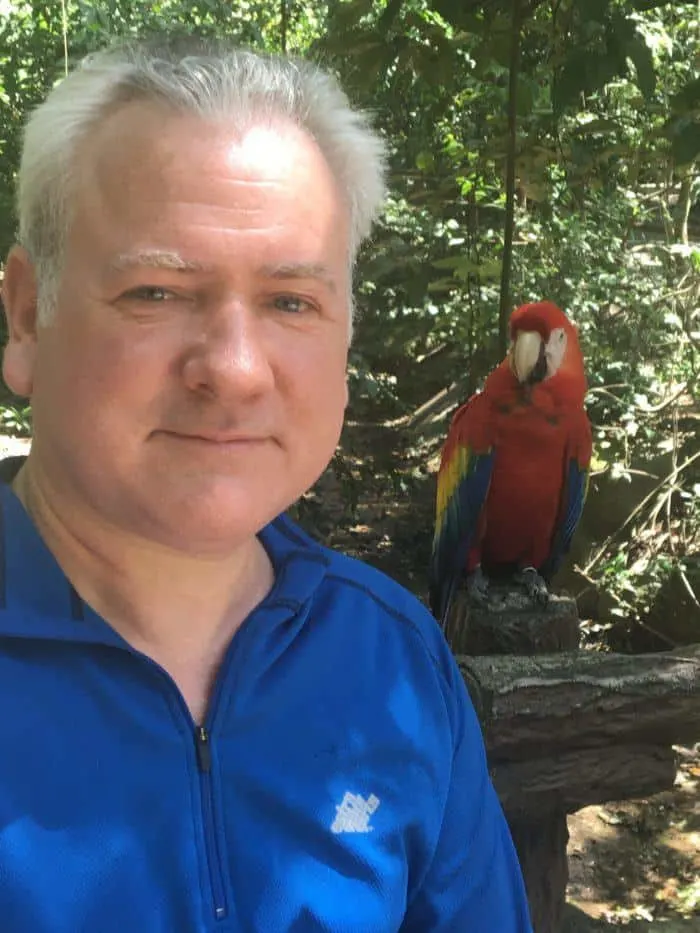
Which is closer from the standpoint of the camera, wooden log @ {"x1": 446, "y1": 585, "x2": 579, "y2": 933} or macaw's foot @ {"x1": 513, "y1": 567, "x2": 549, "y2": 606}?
wooden log @ {"x1": 446, "y1": 585, "x2": 579, "y2": 933}

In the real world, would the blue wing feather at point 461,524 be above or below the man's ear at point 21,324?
below

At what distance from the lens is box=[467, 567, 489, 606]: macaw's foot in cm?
219

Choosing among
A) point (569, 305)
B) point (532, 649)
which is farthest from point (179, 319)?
point (569, 305)

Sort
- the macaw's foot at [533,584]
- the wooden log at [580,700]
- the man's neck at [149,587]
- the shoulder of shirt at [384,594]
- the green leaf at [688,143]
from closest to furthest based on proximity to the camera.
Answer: the man's neck at [149,587], the shoulder of shirt at [384,594], the wooden log at [580,700], the green leaf at [688,143], the macaw's foot at [533,584]

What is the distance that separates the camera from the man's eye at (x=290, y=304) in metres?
0.74

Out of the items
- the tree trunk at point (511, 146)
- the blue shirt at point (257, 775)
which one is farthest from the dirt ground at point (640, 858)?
the blue shirt at point (257, 775)

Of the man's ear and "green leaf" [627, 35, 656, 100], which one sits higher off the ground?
"green leaf" [627, 35, 656, 100]

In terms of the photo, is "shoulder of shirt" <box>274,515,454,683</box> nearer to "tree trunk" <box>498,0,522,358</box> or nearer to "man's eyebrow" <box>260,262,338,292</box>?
"man's eyebrow" <box>260,262,338,292</box>

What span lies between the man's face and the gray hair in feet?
0.05

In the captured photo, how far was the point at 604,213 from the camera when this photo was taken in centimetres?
417

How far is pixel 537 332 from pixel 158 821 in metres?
2.07

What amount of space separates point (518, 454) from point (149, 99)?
6.82 feet

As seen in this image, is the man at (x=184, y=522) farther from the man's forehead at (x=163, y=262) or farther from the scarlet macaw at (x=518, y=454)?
the scarlet macaw at (x=518, y=454)

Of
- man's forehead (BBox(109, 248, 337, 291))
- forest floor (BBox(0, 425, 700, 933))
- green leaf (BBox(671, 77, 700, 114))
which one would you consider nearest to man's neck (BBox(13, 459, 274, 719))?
man's forehead (BBox(109, 248, 337, 291))
